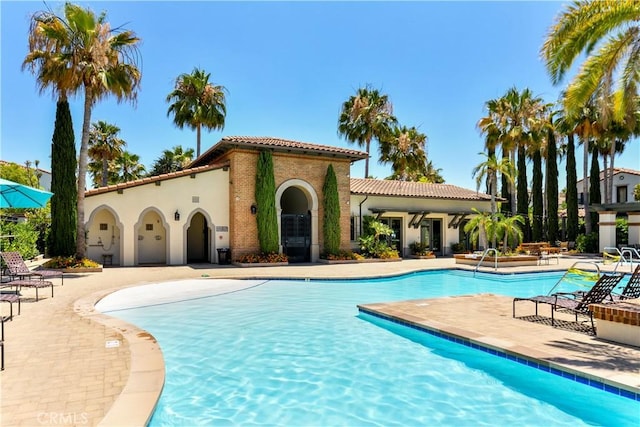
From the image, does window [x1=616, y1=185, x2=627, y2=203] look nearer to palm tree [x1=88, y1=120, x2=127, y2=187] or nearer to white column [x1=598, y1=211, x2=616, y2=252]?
white column [x1=598, y1=211, x2=616, y2=252]

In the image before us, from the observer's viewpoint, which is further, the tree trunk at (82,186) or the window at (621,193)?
the window at (621,193)

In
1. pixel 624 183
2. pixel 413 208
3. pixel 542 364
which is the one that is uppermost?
pixel 624 183

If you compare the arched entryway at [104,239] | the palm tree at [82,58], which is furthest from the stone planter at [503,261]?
the palm tree at [82,58]

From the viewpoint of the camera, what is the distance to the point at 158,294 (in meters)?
12.2

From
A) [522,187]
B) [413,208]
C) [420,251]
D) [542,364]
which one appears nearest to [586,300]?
[542,364]

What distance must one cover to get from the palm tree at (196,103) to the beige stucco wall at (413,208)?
46.9 feet

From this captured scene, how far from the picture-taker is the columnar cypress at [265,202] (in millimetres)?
21062

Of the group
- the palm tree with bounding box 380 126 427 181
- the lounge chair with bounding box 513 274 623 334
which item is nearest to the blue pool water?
the lounge chair with bounding box 513 274 623 334

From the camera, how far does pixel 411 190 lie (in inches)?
1148

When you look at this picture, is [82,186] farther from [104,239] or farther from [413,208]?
[413,208]

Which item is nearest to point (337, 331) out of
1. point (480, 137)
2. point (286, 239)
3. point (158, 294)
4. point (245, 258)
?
point (158, 294)

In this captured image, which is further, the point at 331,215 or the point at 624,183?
the point at 624,183

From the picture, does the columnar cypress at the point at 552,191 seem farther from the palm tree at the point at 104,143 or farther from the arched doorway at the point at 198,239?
the palm tree at the point at 104,143

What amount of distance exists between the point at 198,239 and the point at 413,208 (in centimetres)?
1446
